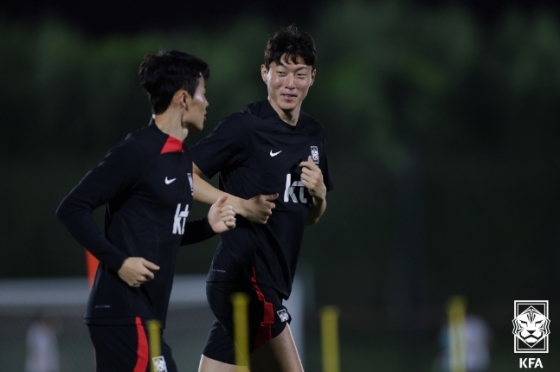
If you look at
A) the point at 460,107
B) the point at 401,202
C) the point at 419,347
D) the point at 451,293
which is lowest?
the point at 419,347

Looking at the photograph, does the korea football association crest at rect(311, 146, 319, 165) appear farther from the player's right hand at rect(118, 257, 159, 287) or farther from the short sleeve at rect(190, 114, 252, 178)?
the player's right hand at rect(118, 257, 159, 287)

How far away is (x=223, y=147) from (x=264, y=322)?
848mm

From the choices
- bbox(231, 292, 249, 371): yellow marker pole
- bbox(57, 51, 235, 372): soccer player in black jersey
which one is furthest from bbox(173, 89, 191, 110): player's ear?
bbox(231, 292, 249, 371): yellow marker pole

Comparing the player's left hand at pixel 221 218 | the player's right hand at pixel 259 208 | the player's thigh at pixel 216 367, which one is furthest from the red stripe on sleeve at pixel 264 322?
the player's left hand at pixel 221 218

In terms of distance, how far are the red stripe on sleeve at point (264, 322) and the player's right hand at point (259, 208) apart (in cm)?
32

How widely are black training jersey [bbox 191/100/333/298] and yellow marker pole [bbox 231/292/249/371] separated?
0.37 feet

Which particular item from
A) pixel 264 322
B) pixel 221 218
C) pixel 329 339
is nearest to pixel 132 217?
pixel 221 218

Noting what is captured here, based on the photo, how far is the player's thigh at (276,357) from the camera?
443cm

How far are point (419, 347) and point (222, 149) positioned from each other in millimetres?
10347

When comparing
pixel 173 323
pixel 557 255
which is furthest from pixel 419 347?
pixel 173 323

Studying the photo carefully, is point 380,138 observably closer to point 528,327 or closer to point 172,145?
point 528,327

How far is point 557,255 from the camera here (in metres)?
16.2

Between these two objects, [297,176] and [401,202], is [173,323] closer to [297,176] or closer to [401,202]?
[401,202]

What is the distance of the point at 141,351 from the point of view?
3.57 meters
